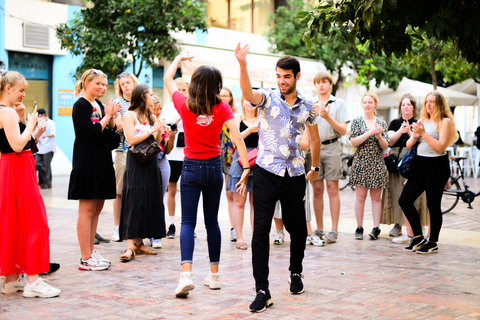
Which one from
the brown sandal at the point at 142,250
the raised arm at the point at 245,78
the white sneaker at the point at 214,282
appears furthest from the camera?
the brown sandal at the point at 142,250

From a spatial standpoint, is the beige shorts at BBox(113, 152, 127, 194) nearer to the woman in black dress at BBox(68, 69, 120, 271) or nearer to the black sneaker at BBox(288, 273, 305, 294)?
the woman in black dress at BBox(68, 69, 120, 271)

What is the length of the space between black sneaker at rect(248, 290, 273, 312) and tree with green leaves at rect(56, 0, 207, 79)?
11095 millimetres

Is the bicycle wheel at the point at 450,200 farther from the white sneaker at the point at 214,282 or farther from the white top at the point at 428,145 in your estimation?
the white sneaker at the point at 214,282

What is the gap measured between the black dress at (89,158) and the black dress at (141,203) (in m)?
0.65

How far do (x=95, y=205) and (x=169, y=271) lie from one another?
1.05 metres

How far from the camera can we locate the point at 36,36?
19.0 metres

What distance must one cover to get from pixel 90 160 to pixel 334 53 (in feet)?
56.5

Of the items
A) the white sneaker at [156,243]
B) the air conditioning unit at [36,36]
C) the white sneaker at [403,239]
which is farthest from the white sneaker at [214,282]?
the air conditioning unit at [36,36]

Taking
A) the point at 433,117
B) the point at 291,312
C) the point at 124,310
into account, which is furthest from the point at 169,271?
the point at 433,117

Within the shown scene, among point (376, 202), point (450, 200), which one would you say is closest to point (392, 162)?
point (376, 202)

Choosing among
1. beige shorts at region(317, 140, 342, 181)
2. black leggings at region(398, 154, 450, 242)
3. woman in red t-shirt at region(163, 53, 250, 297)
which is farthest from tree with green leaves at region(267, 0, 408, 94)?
woman in red t-shirt at region(163, 53, 250, 297)

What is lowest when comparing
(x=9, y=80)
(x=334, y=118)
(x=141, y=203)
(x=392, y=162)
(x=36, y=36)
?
(x=141, y=203)

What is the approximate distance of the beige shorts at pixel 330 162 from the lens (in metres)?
8.13

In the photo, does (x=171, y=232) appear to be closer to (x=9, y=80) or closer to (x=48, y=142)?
(x=9, y=80)
